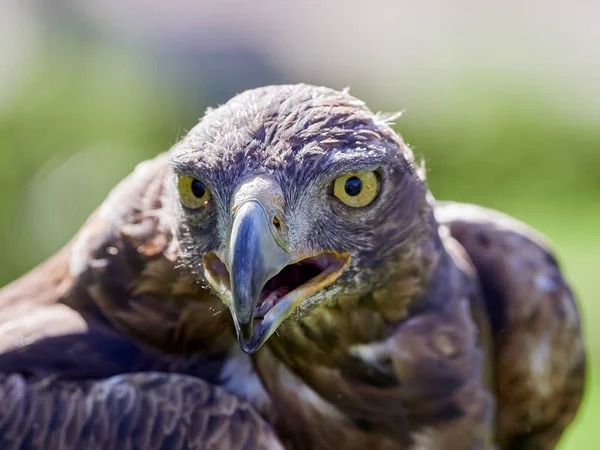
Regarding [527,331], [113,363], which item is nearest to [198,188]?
[113,363]

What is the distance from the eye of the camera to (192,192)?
304cm

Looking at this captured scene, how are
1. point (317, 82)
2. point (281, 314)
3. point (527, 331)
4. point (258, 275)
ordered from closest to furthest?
1. point (258, 275)
2. point (281, 314)
3. point (527, 331)
4. point (317, 82)

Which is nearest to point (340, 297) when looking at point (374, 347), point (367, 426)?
point (374, 347)

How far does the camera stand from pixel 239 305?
2.64 meters

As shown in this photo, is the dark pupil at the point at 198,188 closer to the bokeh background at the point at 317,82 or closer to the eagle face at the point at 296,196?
the eagle face at the point at 296,196

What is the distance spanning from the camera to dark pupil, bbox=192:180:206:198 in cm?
299

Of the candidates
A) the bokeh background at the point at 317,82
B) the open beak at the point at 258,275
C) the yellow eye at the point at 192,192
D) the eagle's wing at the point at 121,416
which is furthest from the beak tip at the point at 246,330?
the bokeh background at the point at 317,82

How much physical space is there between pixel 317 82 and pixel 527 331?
27.3 feet

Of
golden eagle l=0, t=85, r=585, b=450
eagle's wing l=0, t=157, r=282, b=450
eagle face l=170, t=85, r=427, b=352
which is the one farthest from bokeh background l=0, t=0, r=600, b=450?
eagle face l=170, t=85, r=427, b=352

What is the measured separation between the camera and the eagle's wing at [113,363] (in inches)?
128

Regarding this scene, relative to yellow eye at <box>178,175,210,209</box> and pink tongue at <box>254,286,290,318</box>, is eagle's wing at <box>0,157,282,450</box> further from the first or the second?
pink tongue at <box>254,286,290,318</box>

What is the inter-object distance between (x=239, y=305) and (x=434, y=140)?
8.75 meters

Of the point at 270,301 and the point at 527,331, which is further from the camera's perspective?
the point at 527,331

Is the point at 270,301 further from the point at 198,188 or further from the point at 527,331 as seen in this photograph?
the point at 527,331
